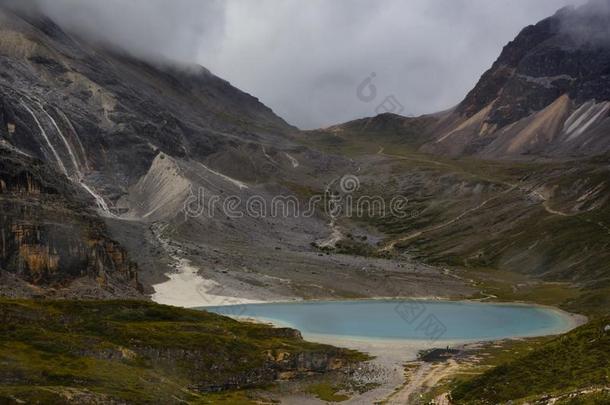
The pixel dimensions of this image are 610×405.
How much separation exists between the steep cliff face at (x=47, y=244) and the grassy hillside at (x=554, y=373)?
6270cm

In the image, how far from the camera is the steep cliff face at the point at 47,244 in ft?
320

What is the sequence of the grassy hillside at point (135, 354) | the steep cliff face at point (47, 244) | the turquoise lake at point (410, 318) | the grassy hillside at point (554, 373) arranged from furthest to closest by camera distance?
the turquoise lake at point (410, 318)
the steep cliff face at point (47, 244)
the grassy hillside at point (135, 354)
the grassy hillside at point (554, 373)

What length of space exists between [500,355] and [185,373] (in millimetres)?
46555

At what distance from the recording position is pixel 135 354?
65375mm

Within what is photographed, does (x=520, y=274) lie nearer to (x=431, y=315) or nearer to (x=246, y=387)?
(x=431, y=315)

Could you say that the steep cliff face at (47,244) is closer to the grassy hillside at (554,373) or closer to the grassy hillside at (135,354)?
the grassy hillside at (135,354)

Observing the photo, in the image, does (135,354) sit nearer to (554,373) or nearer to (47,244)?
(554,373)

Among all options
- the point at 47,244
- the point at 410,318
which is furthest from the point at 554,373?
the point at 410,318

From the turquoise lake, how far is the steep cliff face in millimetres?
28995

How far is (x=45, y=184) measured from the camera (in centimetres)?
12594

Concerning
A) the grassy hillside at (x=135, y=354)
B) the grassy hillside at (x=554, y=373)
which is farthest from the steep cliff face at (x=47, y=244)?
the grassy hillside at (x=554, y=373)

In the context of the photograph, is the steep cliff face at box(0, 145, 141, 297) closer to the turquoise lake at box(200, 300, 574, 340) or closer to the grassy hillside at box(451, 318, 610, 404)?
the turquoise lake at box(200, 300, 574, 340)

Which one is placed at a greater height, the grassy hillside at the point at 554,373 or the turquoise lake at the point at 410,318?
the turquoise lake at the point at 410,318

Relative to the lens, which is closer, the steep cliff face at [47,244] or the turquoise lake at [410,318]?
the steep cliff face at [47,244]
